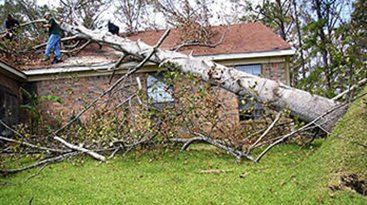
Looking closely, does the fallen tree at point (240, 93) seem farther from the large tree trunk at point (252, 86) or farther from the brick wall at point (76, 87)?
the brick wall at point (76, 87)

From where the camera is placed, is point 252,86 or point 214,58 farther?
point 214,58

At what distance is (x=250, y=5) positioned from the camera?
71.7 ft

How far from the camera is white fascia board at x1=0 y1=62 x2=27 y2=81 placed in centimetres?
1180

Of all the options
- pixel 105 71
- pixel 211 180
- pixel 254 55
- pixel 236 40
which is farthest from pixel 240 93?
pixel 236 40

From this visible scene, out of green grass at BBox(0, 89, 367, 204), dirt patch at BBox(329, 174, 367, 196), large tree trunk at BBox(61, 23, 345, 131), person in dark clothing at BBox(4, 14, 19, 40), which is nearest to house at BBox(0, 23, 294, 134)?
person in dark clothing at BBox(4, 14, 19, 40)

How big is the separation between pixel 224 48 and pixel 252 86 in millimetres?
6005

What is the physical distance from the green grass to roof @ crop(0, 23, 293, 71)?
577cm

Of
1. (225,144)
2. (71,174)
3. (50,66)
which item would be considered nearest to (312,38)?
(50,66)

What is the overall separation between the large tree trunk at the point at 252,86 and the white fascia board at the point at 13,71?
11.1 ft

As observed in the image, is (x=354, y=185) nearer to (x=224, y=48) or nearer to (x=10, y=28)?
(x=224, y=48)

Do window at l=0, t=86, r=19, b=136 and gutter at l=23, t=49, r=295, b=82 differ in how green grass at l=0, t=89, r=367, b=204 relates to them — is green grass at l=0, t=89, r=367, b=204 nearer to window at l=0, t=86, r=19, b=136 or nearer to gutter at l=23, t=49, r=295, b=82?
window at l=0, t=86, r=19, b=136

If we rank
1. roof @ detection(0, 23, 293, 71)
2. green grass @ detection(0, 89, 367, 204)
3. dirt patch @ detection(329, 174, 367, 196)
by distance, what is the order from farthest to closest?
roof @ detection(0, 23, 293, 71), green grass @ detection(0, 89, 367, 204), dirt patch @ detection(329, 174, 367, 196)

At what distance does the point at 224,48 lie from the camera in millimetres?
13891

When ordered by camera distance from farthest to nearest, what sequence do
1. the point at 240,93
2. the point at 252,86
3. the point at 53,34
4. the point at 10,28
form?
the point at 10,28, the point at 53,34, the point at 240,93, the point at 252,86
